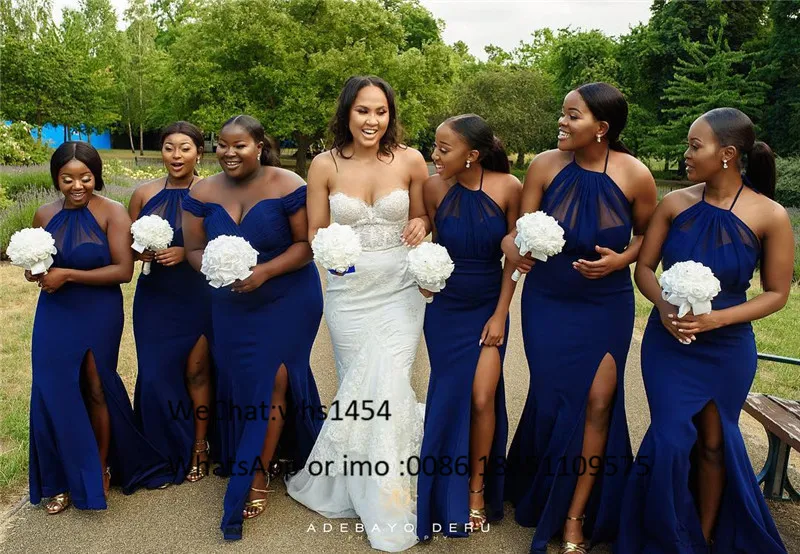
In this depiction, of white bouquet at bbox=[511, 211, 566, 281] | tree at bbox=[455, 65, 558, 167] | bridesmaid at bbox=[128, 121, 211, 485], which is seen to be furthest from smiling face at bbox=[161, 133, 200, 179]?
tree at bbox=[455, 65, 558, 167]

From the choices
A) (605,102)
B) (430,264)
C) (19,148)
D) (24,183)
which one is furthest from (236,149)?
(19,148)

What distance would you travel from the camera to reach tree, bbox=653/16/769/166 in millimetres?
25297

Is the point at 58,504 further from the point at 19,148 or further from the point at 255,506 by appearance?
the point at 19,148

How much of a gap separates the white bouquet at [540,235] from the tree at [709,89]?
23746 mm

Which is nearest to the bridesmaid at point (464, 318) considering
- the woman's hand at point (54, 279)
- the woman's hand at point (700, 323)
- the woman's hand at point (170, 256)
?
the woman's hand at point (700, 323)

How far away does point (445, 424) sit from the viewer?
414 centimetres

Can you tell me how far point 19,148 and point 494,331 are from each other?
62.1 feet

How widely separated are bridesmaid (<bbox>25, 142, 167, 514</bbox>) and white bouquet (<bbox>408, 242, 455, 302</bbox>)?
1866mm

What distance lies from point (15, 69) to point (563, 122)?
117 ft

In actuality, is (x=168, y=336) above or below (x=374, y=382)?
above

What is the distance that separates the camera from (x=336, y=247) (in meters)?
3.85

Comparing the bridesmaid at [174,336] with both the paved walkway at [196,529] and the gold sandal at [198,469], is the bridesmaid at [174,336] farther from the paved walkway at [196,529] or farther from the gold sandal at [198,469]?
the paved walkway at [196,529]

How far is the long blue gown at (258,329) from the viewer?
4195mm

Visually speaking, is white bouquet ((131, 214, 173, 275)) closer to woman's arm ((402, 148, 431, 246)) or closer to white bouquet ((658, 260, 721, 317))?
woman's arm ((402, 148, 431, 246))
